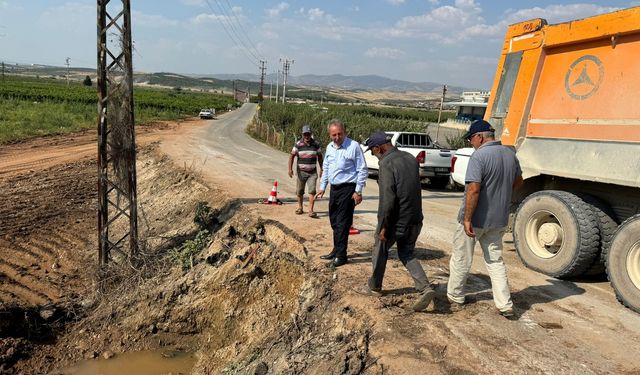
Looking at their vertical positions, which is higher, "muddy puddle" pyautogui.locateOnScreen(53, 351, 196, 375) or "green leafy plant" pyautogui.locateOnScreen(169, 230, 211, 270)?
"green leafy plant" pyautogui.locateOnScreen(169, 230, 211, 270)

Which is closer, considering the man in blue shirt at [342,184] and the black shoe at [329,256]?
the man in blue shirt at [342,184]

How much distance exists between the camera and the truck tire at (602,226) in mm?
5523

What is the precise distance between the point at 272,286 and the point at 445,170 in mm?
9005

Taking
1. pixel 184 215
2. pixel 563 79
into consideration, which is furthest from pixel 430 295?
pixel 184 215

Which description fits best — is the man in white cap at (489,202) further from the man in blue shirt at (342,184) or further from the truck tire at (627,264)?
the man in blue shirt at (342,184)

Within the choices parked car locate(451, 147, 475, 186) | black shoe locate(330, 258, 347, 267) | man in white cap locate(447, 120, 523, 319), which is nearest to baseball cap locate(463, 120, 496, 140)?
man in white cap locate(447, 120, 523, 319)

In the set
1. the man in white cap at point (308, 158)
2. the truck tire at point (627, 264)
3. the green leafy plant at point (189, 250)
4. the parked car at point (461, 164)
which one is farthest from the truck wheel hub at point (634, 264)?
the green leafy plant at point (189, 250)

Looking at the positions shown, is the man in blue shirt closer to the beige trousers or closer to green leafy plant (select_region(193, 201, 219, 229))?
the beige trousers

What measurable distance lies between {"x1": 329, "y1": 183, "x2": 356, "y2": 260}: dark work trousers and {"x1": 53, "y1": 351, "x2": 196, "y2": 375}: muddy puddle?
7.58 feet

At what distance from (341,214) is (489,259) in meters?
1.93

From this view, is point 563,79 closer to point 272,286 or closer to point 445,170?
point 272,286

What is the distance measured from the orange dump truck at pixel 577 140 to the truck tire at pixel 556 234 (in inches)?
Result: 0.5

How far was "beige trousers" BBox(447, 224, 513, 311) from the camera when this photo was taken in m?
4.46

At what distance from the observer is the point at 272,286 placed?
6.20 meters
